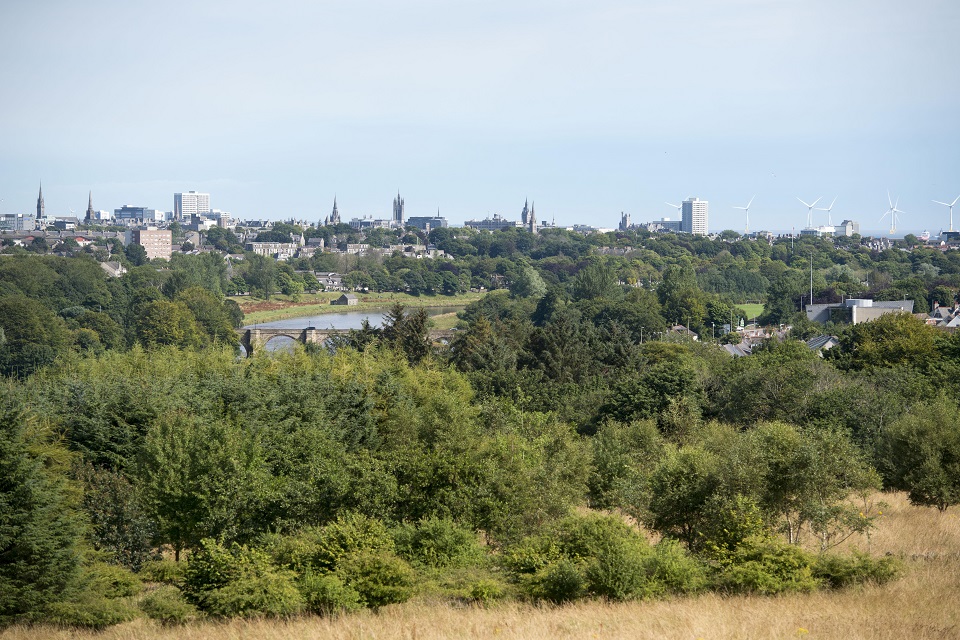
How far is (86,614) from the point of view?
1190 cm

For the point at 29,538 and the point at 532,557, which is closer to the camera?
the point at 532,557

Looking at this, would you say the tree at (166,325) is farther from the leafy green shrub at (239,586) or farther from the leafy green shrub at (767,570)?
the leafy green shrub at (767,570)

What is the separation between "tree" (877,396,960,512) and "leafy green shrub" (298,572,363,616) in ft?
37.0

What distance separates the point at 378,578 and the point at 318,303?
87818 mm

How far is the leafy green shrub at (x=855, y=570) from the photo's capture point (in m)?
11.1

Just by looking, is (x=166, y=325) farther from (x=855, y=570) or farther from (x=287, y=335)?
(x=855, y=570)

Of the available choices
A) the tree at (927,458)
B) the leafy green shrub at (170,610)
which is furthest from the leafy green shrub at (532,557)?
the tree at (927,458)

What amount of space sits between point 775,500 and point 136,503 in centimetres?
1062

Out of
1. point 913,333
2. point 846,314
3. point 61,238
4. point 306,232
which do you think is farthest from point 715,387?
point 306,232

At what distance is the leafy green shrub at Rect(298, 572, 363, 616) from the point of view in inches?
441

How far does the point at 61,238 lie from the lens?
158m

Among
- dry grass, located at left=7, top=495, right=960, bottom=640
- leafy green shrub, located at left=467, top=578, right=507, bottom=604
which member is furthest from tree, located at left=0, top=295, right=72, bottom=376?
leafy green shrub, located at left=467, top=578, right=507, bottom=604

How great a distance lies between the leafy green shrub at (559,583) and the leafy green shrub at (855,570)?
8.98 ft

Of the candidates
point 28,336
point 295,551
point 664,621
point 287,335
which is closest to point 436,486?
point 295,551
